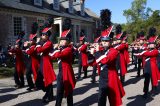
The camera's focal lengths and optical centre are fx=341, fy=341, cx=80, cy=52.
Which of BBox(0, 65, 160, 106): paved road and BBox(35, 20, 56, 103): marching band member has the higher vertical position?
BBox(35, 20, 56, 103): marching band member

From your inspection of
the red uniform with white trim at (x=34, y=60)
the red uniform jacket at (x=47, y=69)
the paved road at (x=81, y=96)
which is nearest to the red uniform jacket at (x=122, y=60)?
the paved road at (x=81, y=96)

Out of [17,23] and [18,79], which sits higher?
[17,23]

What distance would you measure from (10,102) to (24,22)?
15561 mm

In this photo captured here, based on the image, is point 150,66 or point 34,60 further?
point 34,60

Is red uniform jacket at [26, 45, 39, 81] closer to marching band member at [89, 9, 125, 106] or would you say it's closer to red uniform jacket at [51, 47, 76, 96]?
red uniform jacket at [51, 47, 76, 96]

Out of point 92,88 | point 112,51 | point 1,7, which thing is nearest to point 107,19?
point 112,51

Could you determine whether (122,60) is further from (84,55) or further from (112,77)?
(112,77)

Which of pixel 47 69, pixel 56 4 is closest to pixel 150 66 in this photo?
pixel 47 69

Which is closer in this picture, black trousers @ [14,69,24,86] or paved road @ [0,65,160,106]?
paved road @ [0,65,160,106]

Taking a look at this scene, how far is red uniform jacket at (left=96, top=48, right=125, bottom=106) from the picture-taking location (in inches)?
256

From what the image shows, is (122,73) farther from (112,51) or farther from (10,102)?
(112,51)

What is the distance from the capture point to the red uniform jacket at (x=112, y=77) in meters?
6.51

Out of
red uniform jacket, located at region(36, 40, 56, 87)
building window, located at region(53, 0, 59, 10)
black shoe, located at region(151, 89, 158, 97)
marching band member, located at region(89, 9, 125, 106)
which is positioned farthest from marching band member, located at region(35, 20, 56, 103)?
building window, located at region(53, 0, 59, 10)

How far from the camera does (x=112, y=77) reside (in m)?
6.75
